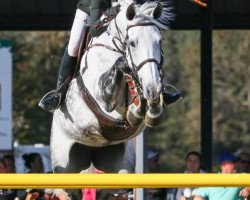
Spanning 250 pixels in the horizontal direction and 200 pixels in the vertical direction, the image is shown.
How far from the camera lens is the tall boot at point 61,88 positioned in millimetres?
11109

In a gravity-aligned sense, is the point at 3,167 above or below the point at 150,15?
below

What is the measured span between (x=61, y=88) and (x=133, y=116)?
1220 millimetres

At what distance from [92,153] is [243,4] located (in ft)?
27.5

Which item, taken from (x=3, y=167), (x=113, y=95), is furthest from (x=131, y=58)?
(x=3, y=167)

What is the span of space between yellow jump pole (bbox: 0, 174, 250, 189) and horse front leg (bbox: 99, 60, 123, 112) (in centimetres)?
194

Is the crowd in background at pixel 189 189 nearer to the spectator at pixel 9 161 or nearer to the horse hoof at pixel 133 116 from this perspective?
the spectator at pixel 9 161

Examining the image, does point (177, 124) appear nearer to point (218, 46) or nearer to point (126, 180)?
point (218, 46)

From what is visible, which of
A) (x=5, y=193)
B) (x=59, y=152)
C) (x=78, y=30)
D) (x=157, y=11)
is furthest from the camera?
(x=5, y=193)

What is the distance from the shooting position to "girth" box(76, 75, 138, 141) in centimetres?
1064

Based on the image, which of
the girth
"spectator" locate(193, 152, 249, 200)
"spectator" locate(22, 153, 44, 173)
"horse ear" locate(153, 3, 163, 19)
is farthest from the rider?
"spectator" locate(22, 153, 44, 173)

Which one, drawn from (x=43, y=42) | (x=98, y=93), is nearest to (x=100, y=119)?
(x=98, y=93)

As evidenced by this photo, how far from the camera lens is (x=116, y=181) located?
852 cm

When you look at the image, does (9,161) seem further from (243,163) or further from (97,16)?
(97,16)

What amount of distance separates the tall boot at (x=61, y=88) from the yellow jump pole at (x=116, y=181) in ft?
8.54
